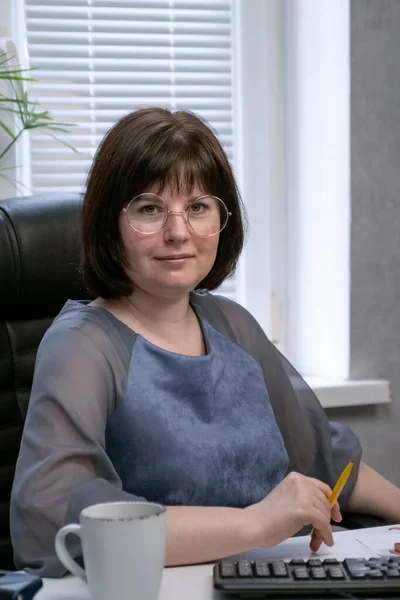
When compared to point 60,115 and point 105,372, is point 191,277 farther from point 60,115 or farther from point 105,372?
point 60,115

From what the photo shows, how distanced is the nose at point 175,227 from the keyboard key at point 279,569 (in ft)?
1.72

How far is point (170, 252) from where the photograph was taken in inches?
50.7

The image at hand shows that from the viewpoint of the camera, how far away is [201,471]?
4.11 feet

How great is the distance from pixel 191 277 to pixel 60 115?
1177 millimetres

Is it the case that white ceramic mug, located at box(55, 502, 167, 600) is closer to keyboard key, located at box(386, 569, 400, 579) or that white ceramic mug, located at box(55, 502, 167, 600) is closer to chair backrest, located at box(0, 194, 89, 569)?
keyboard key, located at box(386, 569, 400, 579)

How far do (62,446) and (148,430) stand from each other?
17 centimetres

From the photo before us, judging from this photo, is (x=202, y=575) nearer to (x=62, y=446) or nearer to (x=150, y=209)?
(x=62, y=446)

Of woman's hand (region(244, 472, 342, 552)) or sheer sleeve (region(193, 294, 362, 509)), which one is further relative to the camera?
sheer sleeve (region(193, 294, 362, 509))

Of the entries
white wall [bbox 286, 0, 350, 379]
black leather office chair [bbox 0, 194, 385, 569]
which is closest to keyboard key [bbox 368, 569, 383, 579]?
black leather office chair [bbox 0, 194, 385, 569]

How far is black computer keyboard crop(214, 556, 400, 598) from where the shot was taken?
86 centimetres

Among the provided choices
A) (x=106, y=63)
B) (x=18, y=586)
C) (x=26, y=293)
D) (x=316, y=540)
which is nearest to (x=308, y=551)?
(x=316, y=540)

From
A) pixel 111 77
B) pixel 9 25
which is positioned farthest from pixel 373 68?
pixel 9 25

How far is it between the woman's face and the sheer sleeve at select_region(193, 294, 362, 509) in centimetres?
18

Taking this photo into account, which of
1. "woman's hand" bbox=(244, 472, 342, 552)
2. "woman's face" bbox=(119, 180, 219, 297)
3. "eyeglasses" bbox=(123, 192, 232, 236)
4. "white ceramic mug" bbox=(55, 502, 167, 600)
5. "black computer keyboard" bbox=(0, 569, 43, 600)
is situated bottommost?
"woman's hand" bbox=(244, 472, 342, 552)
